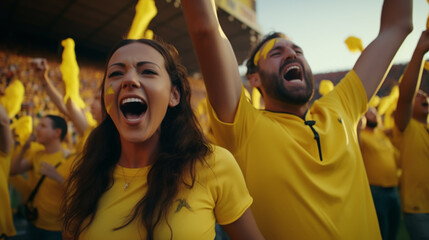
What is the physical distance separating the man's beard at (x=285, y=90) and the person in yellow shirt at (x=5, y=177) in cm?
239

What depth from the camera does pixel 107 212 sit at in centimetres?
99

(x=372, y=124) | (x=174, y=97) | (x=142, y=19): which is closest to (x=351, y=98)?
(x=174, y=97)

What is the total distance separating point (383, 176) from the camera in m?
3.39

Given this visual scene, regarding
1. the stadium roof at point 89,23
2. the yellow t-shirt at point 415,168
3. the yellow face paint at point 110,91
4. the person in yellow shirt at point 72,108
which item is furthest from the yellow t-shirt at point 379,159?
the stadium roof at point 89,23

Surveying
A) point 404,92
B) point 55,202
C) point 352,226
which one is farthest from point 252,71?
point 55,202

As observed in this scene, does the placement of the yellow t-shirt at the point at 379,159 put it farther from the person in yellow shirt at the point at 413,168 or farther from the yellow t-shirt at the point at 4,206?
the yellow t-shirt at the point at 4,206

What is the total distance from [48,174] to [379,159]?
4.46m

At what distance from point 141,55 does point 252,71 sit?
0.86 metres

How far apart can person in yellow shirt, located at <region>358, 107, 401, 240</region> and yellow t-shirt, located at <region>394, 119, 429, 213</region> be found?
1.97ft

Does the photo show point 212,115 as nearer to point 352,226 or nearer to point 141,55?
point 141,55

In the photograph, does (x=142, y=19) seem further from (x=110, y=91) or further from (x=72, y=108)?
(x=72, y=108)

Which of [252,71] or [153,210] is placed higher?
[252,71]

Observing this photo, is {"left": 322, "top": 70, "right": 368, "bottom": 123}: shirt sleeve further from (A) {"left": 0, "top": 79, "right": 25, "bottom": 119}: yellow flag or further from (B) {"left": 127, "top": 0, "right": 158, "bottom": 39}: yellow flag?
(A) {"left": 0, "top": 79, "right": 25, "bottom": 119}: yellow flag

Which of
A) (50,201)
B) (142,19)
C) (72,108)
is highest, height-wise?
(142,19)
